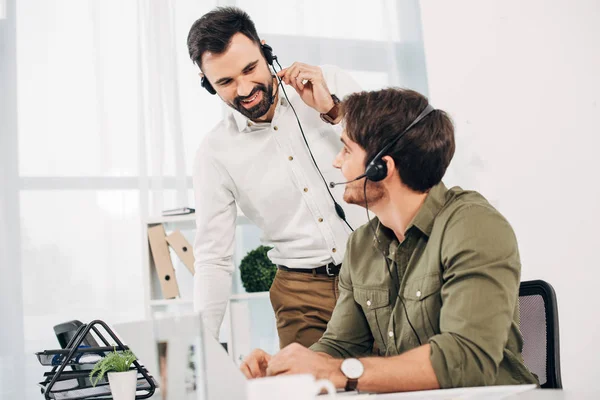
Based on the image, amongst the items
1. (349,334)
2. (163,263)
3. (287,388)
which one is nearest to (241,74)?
(349,334)

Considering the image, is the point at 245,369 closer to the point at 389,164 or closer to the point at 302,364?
the point at 302,364

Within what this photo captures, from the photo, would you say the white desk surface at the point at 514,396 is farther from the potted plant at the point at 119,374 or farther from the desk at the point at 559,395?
the potted plant at the point at 119,374

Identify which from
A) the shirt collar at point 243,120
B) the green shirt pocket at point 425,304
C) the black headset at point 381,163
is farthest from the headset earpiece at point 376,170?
the shirt collar at point 243,120

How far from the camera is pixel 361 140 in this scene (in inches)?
56.5

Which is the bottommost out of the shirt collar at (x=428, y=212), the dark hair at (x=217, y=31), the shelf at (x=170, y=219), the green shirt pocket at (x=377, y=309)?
the green shirt pocket at (x=377, y=309)

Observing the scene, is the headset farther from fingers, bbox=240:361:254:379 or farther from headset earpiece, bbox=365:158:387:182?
fingers, bbox=240:361:254:379

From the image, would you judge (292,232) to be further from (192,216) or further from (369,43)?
(369,43)

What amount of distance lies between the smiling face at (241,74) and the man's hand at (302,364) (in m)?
0.94

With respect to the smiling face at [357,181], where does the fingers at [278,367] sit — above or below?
below

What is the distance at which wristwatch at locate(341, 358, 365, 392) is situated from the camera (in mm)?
1061

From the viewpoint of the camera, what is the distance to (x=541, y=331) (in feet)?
4.68

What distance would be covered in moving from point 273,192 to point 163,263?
1.46 meters

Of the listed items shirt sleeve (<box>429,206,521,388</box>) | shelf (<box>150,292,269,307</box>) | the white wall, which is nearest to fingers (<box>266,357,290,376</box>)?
shirt sleeve (<box>429,206,521,388</box>)

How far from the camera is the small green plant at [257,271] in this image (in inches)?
132
